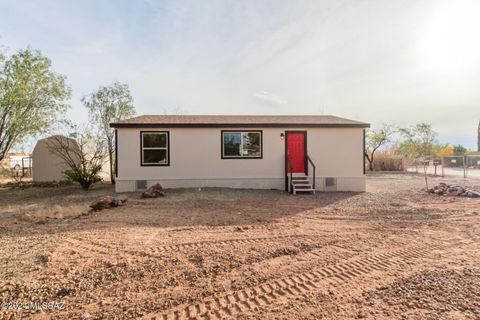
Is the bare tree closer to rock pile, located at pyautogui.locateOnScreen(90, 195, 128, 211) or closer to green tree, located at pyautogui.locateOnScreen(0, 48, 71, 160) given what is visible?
green tree, located at pyautogui.locateOnScreen(0, 48, 71, 160)

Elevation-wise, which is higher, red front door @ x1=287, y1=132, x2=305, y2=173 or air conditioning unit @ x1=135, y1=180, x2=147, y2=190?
red front door @ x1=287, y1=132, x2=305, y2=173

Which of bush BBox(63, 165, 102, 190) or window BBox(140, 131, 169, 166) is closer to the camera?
window BBox(140, 131, 169, 166)

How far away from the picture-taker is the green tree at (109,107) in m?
12.7

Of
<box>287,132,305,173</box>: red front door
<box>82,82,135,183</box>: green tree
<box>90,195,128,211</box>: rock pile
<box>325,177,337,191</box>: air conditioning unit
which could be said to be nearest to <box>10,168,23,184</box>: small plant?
<box>82,82,135,183</box>: green tree

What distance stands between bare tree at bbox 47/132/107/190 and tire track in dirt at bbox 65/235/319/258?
7.56 metres

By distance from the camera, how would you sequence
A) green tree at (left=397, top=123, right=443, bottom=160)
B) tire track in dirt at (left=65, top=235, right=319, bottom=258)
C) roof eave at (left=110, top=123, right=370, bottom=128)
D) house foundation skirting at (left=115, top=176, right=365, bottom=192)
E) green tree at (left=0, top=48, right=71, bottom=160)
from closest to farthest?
tire track in dirt at (left=65, top=235, right=319, bottom=258), roof eave at (left=110, top=123, right=370, bottom=128), house foundation skirting at (left=115, top=176, right=365, bottom=192), green tree at (left=0, top=48, right=71, bottom=160), green tree at (left=397, top=123, right=443, bottom=160)

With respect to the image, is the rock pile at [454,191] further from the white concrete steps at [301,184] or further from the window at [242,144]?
the window at [242,144]

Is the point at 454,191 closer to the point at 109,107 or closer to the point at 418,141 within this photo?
the point at 418,141

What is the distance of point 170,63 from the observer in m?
12.2

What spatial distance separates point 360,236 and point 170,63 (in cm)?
1154

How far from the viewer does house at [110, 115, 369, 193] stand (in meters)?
9.76

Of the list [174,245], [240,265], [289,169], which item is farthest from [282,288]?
[289,169]

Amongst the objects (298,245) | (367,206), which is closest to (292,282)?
(298,245)

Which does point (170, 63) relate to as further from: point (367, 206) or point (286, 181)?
point (367, 206)
